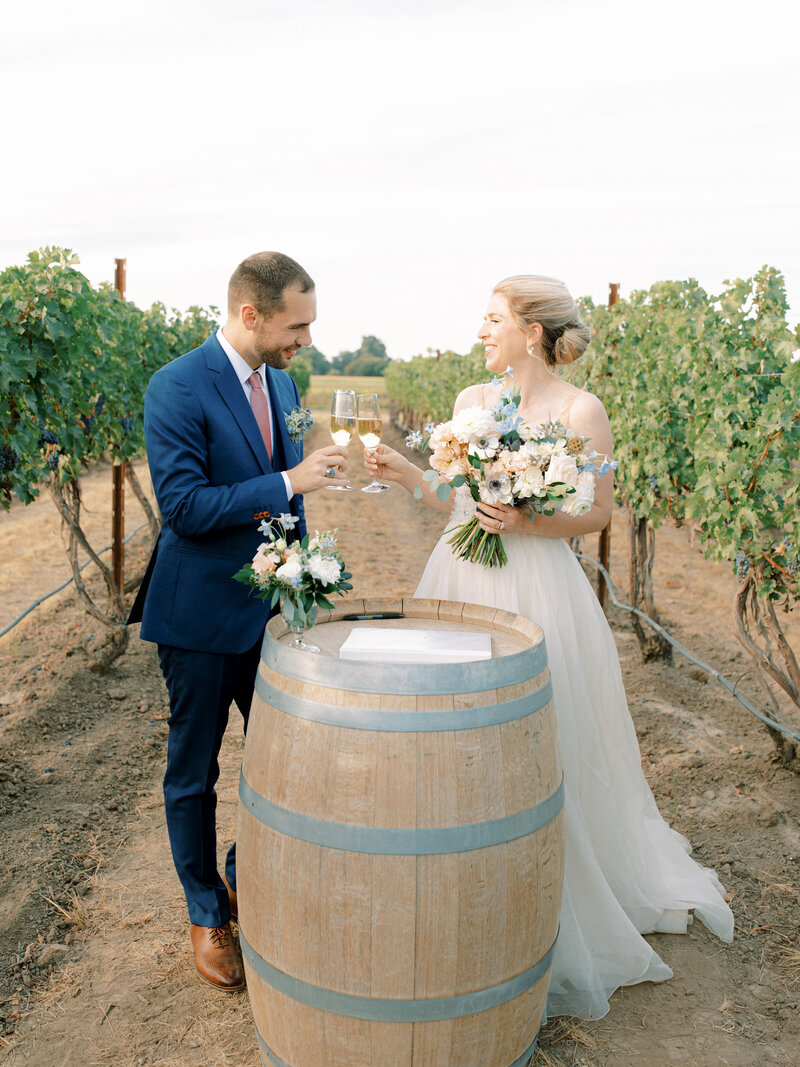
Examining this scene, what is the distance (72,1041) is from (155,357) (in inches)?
248

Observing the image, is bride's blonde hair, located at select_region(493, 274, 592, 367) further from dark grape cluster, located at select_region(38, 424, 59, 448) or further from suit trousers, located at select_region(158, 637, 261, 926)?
dark grape cluster, located at select_region(38, 424, 59, 448)

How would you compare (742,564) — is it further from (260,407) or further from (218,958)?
(218,958)

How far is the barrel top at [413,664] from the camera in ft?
6.64

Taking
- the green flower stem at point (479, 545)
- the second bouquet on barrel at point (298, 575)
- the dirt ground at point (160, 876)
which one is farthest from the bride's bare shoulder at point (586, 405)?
the dirt ground at point (160, 876)

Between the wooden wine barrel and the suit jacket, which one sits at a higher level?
the suit jacket

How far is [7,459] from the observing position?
15.5 feet

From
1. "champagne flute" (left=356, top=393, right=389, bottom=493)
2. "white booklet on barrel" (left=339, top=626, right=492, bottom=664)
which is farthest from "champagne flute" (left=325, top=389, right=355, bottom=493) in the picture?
"white booklet on barrel" (left=339, top=626, right=492, bottom=664)

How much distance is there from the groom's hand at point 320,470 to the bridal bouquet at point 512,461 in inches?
10.6

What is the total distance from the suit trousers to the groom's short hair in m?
1.06

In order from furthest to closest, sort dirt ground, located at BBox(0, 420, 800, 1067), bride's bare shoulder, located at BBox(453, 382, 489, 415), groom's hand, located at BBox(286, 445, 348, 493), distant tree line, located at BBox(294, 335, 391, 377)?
distant tree line, located at BBox(294, 335, 391, 377) < bride's bare shoulder, located at BBox(453, 382, 489, 415) < dirt ground, located at BBox(0, 420, 800, 1067) < groom's hand, located at BBox(286, 445, 348, 493)

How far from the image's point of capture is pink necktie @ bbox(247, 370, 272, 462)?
2.87 metres

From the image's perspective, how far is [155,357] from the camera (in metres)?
8.02

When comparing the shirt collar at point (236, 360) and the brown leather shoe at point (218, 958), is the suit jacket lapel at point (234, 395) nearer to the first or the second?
the shirt collar at point (236, 360)

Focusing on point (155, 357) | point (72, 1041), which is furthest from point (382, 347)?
point (72, 1041)
